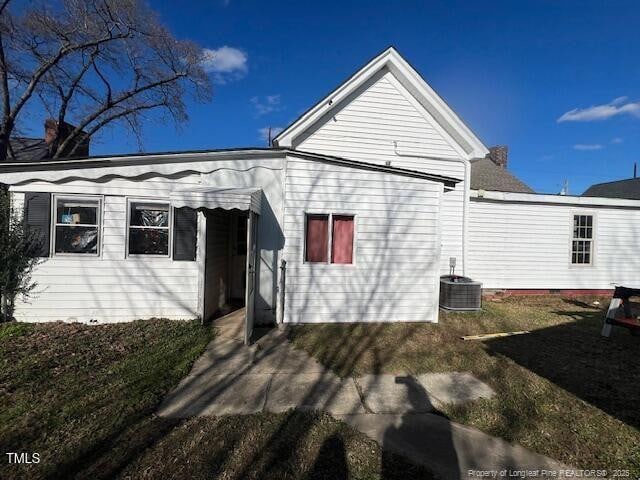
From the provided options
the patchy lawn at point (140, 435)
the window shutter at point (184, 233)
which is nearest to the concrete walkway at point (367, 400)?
the patchy lawn at point (140, 435)

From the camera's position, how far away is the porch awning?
5.56m

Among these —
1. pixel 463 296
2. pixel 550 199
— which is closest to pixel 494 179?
pixel 550 199

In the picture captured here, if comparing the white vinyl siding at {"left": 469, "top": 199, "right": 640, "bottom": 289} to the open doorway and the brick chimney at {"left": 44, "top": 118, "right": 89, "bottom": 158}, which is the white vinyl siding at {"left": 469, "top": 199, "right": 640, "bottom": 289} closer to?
the open doorway

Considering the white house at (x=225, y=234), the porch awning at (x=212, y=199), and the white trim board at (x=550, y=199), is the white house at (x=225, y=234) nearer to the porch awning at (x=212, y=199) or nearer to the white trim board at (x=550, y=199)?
the porch awning at (x=212, y=199)

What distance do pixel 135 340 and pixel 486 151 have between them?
1073cm

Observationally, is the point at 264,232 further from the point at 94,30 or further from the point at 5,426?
the point at 94,30

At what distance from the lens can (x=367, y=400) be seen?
3877 mm

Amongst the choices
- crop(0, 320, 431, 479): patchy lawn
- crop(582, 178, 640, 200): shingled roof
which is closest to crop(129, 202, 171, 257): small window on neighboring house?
crop(0, 320, 431, 479): patchy lawn

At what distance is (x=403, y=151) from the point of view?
32.3 feet

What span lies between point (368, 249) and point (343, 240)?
1.95 feet

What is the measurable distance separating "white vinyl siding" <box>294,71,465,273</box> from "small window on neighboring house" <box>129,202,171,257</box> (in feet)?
14.9

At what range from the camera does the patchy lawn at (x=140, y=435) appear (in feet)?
8.73

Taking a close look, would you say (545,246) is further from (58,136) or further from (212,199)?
(58,136)

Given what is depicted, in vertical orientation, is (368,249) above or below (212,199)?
below
